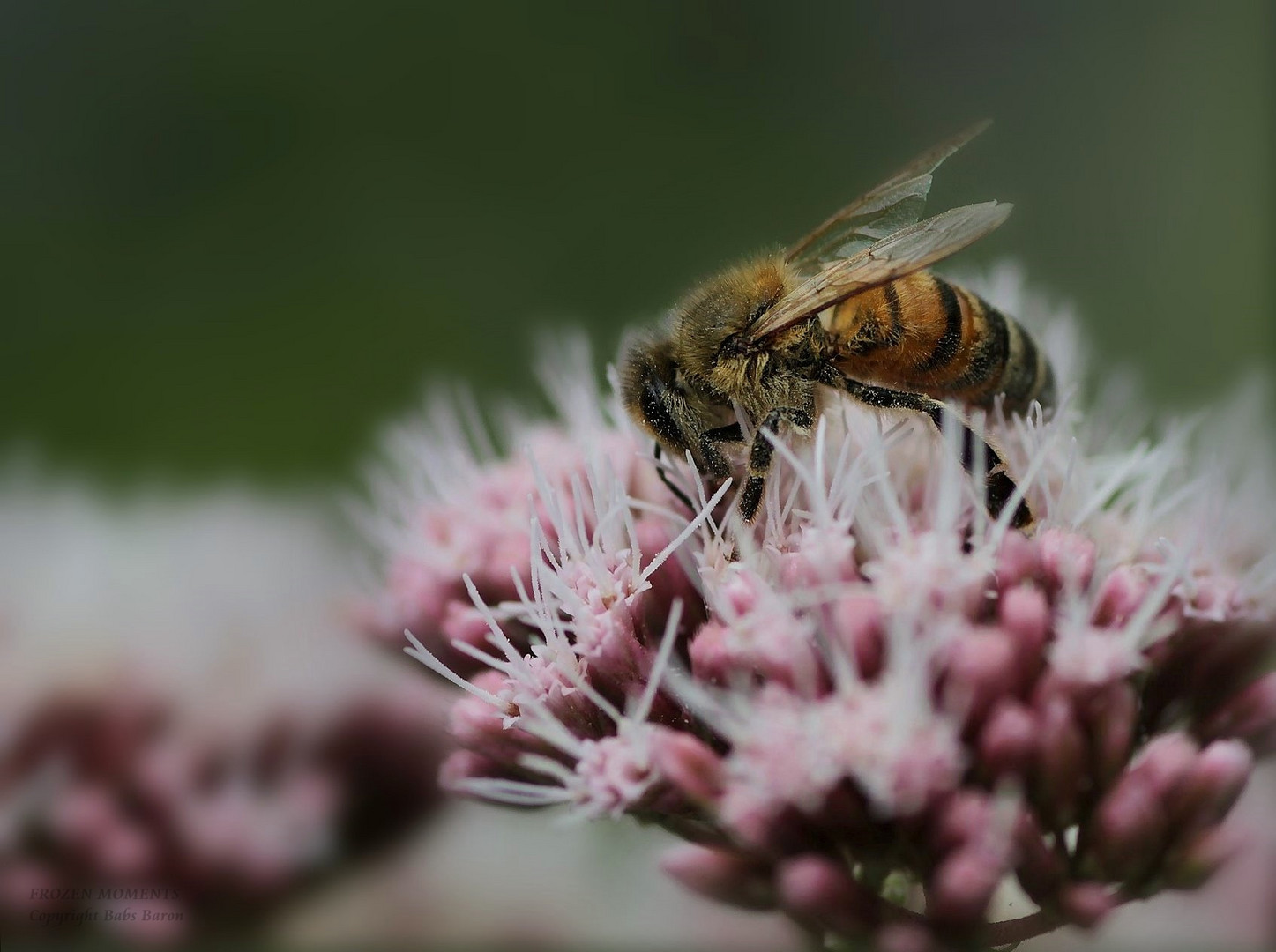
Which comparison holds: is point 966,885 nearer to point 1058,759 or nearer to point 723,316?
point 1058,759

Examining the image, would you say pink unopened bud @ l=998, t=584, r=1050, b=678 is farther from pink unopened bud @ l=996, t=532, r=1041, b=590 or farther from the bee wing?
the bee wing

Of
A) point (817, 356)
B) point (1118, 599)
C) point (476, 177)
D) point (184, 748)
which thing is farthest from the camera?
point (476, 177)

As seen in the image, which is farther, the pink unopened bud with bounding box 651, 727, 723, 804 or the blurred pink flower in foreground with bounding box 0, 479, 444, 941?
the blurred pink flower in foreground with bounding box 0, 479, 444, 941

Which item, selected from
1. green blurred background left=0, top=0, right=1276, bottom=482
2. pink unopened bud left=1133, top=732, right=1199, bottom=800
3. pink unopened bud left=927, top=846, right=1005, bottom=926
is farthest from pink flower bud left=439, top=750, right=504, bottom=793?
green blurred background left=0, top=0, right=1276, bottom=482

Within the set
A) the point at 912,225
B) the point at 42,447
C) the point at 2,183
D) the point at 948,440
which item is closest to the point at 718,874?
the point at 948,440

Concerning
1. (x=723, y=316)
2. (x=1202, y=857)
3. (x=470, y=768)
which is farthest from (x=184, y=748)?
(x=1202, y=857)

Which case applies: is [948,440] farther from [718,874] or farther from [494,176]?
[494,176]
